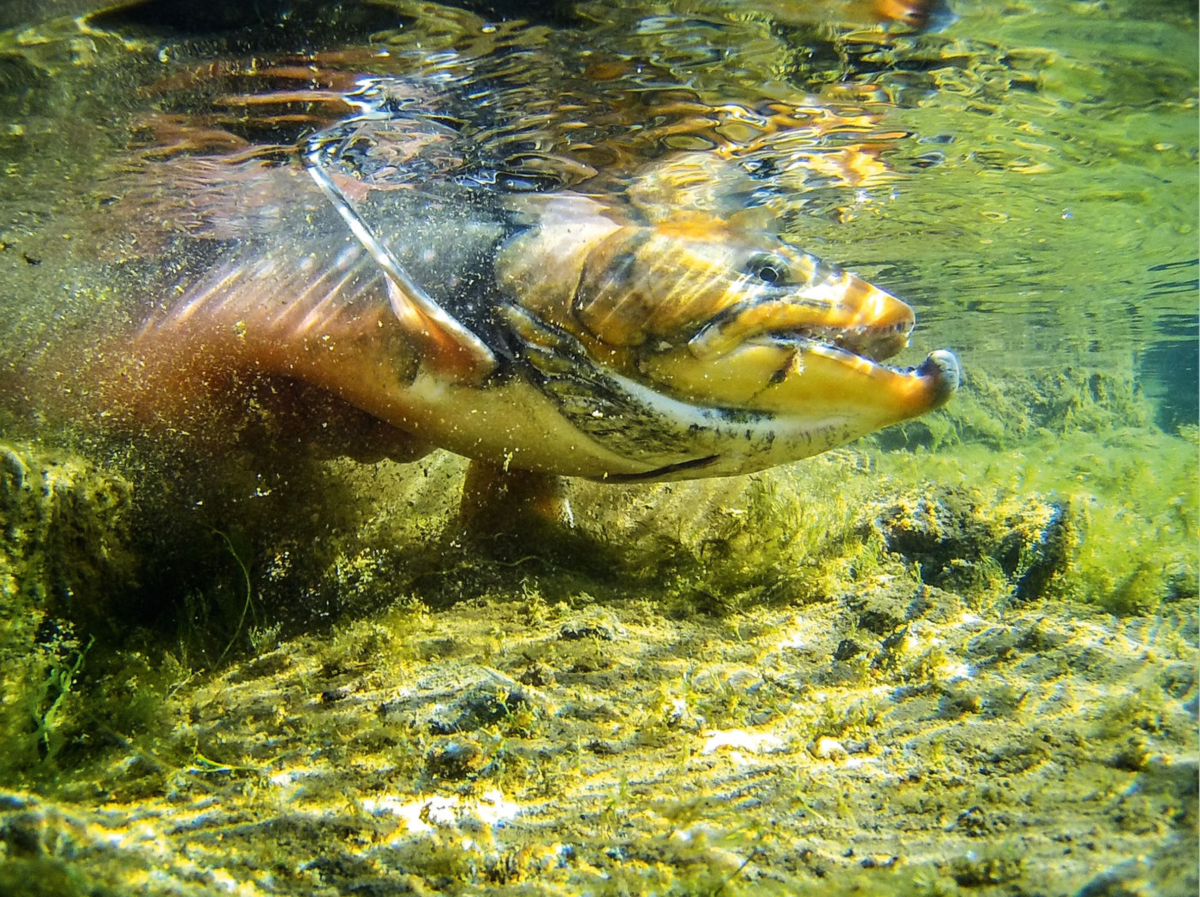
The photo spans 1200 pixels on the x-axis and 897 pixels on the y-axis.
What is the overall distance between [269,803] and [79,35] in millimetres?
4860

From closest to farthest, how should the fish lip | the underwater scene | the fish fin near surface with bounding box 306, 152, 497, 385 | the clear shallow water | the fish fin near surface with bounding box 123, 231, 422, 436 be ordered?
the underwater scene < the fish lip < the fish fin near surface with bounding box 306, 152, 497, 385 < the fish fin near surface with bounding box 123, 231, 422, 436 < the clear shallow water

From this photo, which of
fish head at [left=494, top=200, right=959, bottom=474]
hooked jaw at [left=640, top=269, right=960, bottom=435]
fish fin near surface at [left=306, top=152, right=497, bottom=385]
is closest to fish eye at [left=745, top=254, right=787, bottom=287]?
fish head at [left=494, top=200, right=959, bottom=474]

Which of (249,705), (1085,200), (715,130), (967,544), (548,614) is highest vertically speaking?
(715,130)

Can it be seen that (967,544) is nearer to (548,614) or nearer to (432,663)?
(548,614)

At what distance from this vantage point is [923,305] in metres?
17.8

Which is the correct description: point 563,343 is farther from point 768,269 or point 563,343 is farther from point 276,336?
point 276,336

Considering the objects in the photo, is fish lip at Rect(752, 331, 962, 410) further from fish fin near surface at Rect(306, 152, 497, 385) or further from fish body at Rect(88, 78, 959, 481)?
fish fin near surface at Rect(306, 152, 497, 385)

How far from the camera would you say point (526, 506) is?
4430 millimetres

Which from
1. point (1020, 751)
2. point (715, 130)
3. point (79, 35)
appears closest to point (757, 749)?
point (1020, 751)

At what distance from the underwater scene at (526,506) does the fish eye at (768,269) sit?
2 cm

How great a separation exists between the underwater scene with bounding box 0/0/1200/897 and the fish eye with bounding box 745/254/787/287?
2 centimetres

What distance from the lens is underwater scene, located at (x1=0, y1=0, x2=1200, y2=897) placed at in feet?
7.02

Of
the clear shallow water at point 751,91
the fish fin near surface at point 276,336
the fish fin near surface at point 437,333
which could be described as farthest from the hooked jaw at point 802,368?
the clear shallow water at point 751,91

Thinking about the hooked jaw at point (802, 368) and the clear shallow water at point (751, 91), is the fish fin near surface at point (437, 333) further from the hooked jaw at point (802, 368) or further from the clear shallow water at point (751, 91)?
the clear shallow water at point (751, 91)
